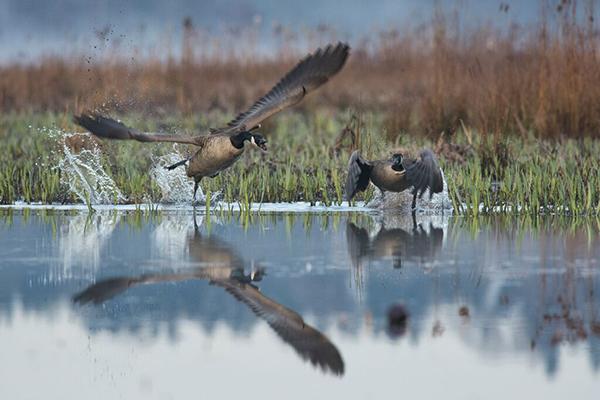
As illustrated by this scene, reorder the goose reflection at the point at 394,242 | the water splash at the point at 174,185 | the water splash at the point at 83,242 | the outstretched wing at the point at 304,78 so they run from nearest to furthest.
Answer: the water splash at the point at 83,242 < the goose reflection at the point at 394,242 < the outstretched wing at the point at 304,78 < the water splash at the point at 174,185

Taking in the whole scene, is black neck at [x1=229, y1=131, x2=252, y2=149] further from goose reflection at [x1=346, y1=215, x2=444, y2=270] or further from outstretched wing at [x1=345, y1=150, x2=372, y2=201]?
goose reflection at [x1=346, y1=215, x2=444, y2=270]

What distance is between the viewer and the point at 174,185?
36.0 feet

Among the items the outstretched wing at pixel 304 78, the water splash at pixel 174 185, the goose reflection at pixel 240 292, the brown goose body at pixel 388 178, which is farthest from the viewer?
the water splash at pixel 174 185

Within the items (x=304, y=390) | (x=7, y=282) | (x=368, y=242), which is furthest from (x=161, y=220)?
(x=304, y=390)

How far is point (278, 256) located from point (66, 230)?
6.35ft

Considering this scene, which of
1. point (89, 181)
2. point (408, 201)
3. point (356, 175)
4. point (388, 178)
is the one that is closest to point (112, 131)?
point (89, 181)

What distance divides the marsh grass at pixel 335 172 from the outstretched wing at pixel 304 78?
2.36 ft

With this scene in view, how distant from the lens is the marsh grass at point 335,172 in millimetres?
9938

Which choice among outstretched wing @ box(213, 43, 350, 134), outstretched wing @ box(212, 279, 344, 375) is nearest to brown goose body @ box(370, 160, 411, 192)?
outstretched wing @ box(213, 43, 350, 134)

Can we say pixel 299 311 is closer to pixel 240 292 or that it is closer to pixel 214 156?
pixel 240 292

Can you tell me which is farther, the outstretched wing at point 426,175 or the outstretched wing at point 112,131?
the outstretched wing at point 426,175

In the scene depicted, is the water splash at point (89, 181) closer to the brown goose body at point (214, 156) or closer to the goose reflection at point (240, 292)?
the brown goose body at point (214, 156)

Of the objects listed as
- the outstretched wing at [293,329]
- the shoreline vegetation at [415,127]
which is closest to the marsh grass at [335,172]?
the shoreline vegetation at [415,127]

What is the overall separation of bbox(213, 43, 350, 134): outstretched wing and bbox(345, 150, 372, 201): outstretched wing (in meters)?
0.62
